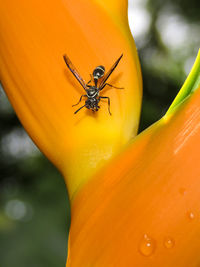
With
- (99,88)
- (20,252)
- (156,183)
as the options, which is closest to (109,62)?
(99,88)

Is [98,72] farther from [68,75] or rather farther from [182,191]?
[182,191]

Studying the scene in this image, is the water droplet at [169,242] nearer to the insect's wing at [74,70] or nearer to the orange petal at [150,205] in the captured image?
the orange petal at [150,205]

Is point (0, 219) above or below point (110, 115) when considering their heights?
below

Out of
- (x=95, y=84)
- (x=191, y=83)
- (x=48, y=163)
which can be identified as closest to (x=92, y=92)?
(x=95, y=84)

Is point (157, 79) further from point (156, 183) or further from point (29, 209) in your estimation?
point (156, 183)

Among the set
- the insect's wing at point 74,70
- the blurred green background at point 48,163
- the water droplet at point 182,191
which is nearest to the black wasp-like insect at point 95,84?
the insect's wing at point 74,70

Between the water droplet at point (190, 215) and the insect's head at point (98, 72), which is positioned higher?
the insect's head at point (98, 72)
